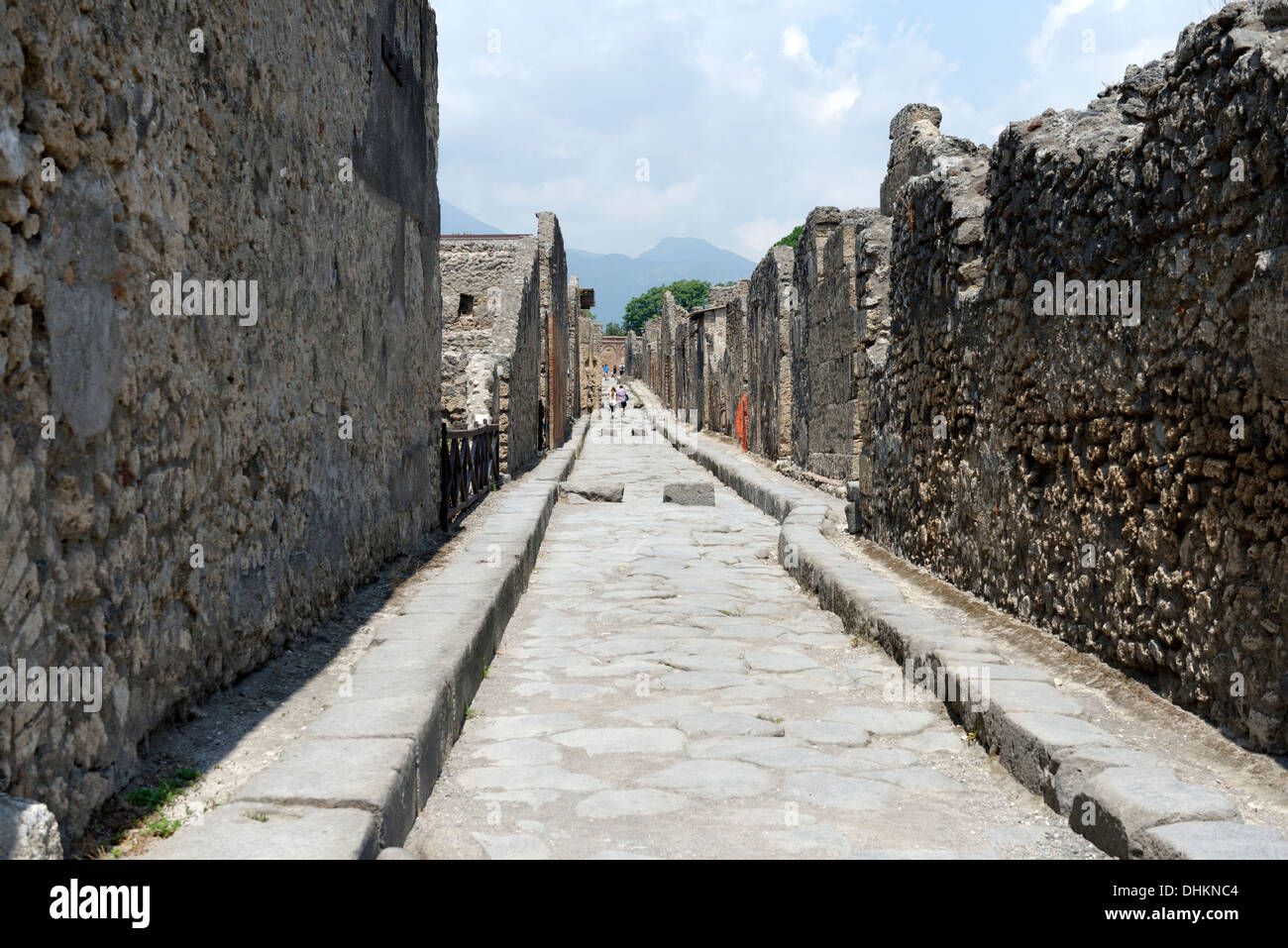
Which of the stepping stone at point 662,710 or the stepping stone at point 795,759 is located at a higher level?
the stepping stone at point 662,710

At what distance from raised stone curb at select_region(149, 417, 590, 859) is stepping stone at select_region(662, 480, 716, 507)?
6.13 metres

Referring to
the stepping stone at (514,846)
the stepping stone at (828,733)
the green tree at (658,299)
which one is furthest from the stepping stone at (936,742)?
the green tree at (658,299)

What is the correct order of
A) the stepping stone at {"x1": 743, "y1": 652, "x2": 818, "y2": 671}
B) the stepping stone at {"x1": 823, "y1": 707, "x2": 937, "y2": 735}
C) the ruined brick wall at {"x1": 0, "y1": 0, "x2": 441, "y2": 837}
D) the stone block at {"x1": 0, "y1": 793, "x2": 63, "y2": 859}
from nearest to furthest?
the stone block at {"x1": 0, "y1": 793, "x2": 63, "y2": 859} → the ruined brick wall at {"x1": 0, "y1": 0, "x2": 441, "y2": 837} → the stepping stone at {"x1": 823, "y1": 707, "x2": 937, "y2": 735} → the stepping stone at {"x1": 743, "y1": 652, "x2": 818, "y2": 671}

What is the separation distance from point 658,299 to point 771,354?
7969cm

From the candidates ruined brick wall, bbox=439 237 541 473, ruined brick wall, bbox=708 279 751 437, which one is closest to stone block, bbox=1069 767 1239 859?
ruined brick wall, bbox=439 237 541 473

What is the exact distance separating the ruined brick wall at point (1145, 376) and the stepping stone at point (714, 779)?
1.37 m

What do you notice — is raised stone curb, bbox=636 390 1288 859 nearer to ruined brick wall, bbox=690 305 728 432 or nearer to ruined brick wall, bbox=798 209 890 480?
ruined brick wall, bbox=798 209 890 480

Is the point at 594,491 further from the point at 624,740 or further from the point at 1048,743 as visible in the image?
the point at 1048,743

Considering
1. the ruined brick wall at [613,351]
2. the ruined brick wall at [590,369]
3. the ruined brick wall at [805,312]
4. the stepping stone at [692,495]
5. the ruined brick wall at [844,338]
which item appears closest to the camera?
the ruined brick wall at [844,338]

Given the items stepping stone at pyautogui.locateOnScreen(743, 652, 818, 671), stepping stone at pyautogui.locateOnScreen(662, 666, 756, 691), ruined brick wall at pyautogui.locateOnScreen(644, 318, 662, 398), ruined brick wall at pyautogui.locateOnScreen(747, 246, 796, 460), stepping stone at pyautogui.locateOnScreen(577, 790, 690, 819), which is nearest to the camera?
stepping stone at pyautogui.locateOnScreen(577, 790, 690, 819)

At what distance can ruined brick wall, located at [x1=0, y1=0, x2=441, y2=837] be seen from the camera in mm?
2139

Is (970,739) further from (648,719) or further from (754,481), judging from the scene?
(754,481)

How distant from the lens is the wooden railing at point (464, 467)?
26.0 ft

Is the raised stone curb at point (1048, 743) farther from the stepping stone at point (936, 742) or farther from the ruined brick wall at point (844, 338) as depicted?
the ruined brick wall at point (844, 338)
